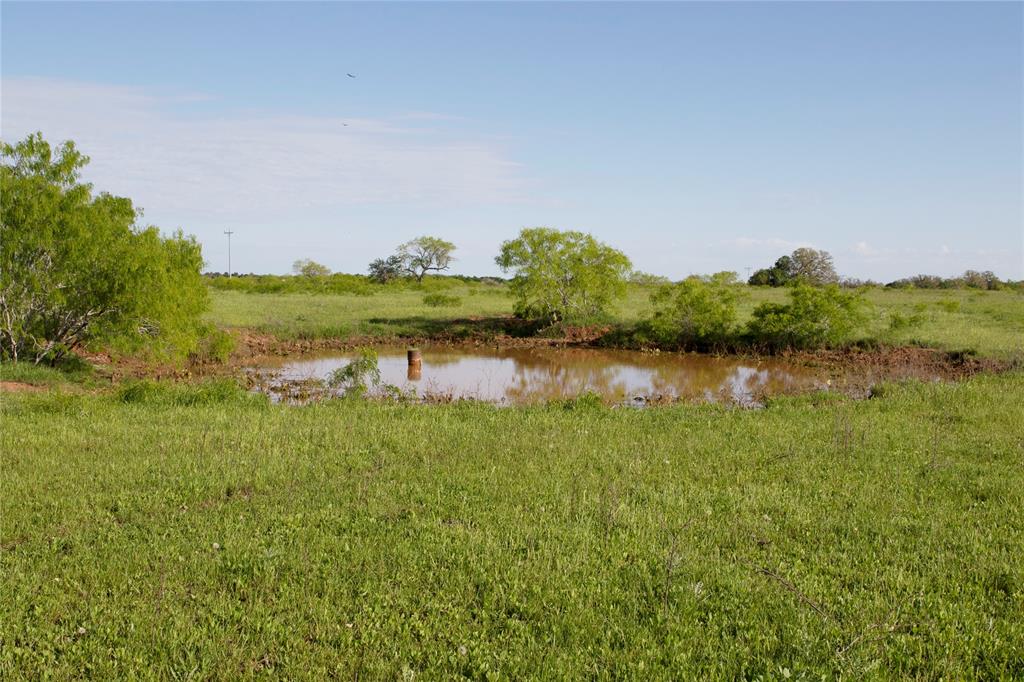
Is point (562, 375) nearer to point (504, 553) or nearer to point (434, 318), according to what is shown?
point (434, 318)

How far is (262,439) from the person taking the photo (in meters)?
10.3

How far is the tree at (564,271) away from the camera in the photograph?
3334cm

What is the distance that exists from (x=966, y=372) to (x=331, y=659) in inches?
866

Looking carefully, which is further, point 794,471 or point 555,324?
point 555,324

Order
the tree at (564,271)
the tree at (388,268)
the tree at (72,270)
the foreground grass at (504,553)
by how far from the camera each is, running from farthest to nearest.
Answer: the tree at (388,268) < the tree at (564,271) < the tree at (72,270) < the foreground grass at (504,553)

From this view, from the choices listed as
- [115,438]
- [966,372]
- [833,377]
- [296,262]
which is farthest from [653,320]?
[296,262]

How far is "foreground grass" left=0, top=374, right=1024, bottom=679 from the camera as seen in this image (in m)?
4.89

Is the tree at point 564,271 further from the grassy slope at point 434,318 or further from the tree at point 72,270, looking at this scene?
the tree at point 72,270

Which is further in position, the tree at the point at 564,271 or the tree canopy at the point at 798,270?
the tree canopy at the point at 798,270

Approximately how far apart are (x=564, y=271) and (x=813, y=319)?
1140 cm

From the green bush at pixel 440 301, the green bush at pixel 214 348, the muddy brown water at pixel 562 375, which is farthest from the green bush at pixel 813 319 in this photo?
the green bush at pixel 440 301

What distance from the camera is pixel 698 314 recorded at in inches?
1143

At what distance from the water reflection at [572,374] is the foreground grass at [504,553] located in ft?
24.9

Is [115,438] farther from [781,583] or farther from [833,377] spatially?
[833,377]
